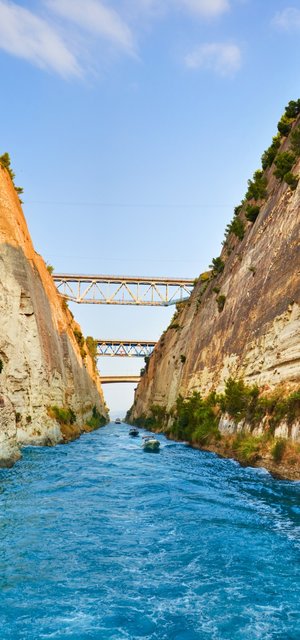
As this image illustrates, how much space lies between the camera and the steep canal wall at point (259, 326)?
17688 millimetres

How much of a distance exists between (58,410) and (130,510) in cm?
2030

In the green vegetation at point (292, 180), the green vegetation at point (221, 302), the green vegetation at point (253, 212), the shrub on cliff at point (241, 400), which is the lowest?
the shrub on cliff at point (241, 400)

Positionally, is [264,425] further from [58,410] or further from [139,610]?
[58,410]

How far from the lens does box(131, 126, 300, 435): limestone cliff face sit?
63.0 feet

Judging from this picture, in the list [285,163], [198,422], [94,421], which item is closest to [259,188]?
[285,163]

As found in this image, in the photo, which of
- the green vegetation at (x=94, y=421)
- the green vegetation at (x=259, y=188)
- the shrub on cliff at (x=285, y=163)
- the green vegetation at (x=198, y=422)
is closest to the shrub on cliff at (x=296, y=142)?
the shrub on cliff at (x=285, y=163)

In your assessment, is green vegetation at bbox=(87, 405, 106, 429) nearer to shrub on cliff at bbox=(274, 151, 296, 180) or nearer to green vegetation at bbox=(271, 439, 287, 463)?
shrub on cliff at bbox=(274, 151, 296, 180)

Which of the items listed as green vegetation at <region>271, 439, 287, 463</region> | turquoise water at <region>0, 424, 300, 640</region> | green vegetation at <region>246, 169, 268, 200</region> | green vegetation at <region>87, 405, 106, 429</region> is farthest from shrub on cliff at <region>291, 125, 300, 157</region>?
green vegetation at <region>87, 405, 106, 429</region>

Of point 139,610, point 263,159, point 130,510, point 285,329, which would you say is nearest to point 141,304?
point 263,159

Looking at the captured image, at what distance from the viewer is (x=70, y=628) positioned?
19.5 feet

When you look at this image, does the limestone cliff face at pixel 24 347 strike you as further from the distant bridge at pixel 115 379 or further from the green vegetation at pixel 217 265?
the distant bridge at pixel 115 379

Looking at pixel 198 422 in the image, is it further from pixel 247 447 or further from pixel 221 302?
pixel 247 447

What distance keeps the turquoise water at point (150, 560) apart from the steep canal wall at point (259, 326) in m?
3.16

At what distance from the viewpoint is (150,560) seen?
27.3ft
